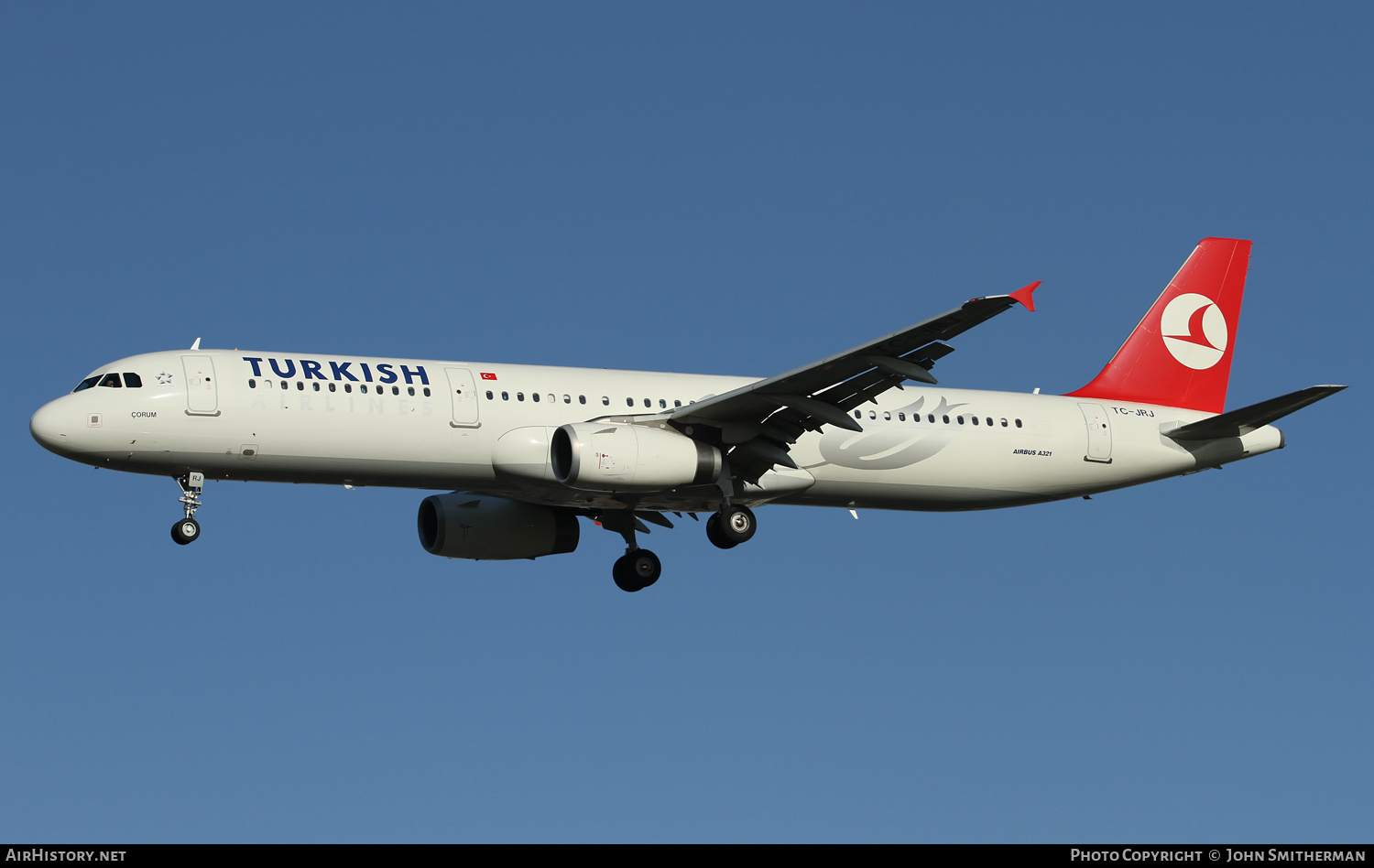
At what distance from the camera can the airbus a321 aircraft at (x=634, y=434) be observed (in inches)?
1257

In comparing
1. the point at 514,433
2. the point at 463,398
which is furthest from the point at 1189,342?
the point at 463,398

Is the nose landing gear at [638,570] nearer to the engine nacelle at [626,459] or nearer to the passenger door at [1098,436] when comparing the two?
the engine nacelle at [626,459]

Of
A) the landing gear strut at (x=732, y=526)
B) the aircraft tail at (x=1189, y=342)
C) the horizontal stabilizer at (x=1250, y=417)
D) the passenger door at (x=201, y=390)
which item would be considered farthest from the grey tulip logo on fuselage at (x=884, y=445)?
the passenger door at (x=201, y=390)

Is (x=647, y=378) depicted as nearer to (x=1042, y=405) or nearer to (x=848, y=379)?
(x=848, y=379)

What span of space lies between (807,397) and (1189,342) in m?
13.4

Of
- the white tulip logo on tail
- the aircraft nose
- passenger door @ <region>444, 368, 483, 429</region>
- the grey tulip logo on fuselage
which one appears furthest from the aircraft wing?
the aircraft nose

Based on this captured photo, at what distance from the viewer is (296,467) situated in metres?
32.5

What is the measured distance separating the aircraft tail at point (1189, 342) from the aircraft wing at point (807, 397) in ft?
29.2

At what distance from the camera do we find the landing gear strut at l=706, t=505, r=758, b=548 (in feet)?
116

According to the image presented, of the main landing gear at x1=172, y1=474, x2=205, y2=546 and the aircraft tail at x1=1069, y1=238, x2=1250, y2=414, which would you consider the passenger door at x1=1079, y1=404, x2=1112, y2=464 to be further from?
the main landing gear at x1=172, y1=474, x2=205, y2=546
